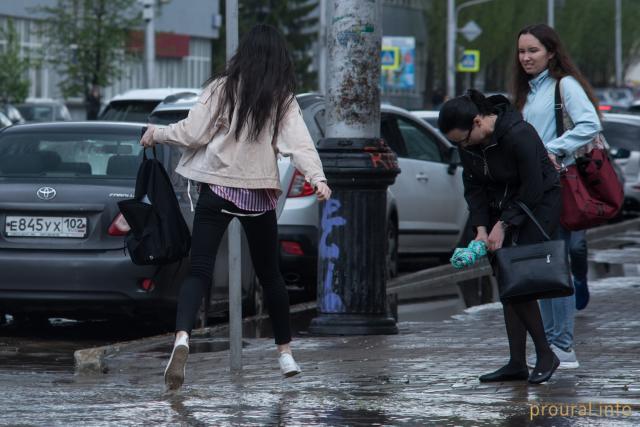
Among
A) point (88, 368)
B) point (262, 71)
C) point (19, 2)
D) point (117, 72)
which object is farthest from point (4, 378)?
point (19, 2)

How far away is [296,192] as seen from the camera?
1237 centimetres

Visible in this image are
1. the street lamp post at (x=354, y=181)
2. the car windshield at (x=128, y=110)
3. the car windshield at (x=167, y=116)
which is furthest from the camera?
the car windshield at (x=128, y=110)

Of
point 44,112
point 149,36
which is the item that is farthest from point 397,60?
point 44,112

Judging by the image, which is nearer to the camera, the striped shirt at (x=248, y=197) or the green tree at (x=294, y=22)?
the striped shirt at (x=248, y=197)

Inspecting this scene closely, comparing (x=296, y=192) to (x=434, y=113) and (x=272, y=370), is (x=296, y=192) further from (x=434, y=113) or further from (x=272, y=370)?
(x=434, y=113)

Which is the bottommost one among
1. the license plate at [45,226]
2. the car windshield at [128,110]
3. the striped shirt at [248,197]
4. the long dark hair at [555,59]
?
the license plate at [45,226]

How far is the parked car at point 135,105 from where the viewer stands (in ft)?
70.3

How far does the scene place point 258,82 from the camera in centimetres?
749

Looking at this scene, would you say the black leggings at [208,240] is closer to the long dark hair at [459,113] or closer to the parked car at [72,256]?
the long dark hair at [459,113]

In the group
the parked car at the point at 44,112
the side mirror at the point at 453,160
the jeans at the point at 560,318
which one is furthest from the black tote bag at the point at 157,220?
the parked car at the point at 44,112

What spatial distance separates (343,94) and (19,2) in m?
47.3

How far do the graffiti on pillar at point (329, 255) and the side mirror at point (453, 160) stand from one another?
178 inches

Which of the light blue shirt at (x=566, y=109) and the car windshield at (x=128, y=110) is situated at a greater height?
the light blue shirt at (x=566, y=109)

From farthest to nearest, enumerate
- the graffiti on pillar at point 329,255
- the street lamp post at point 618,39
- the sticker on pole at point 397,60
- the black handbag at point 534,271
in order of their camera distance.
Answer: the street lamp post at point 618,39 < the sticker on pole at point 397,60 < the graffiti on pillar at point 329,255 < the black handbag at point 534,271
